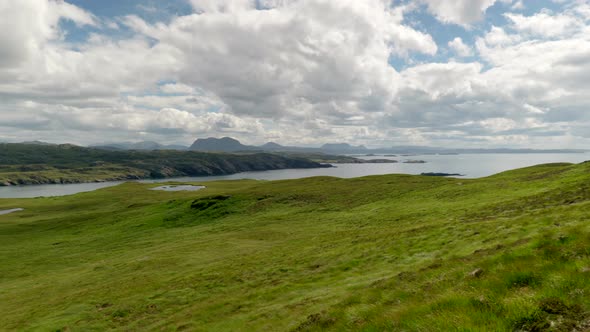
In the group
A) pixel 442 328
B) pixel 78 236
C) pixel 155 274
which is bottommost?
pixel 78 236

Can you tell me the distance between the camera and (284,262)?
29.6 meters

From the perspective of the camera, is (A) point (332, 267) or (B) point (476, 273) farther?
(A) point (332, 267)

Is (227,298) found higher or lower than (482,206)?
lower

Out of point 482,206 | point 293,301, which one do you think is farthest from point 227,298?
point 482,206

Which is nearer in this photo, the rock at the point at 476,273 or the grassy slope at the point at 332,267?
the grassy slope at the point at 332,267

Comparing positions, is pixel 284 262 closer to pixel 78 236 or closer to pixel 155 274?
pixel 155 274

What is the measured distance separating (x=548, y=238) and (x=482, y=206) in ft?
84.8

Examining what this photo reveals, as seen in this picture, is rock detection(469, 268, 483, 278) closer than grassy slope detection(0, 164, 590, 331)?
No

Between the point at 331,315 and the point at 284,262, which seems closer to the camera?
the point at 331,315

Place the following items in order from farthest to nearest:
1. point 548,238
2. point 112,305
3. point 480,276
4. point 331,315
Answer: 1. point 112,305
2. point 548,238
3. point 331,315
4. point 480,276

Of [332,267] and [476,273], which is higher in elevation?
[476,273]

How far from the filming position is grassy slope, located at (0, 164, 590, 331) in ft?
34.6

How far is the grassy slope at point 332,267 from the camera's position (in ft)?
34.6

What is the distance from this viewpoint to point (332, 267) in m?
25.4
